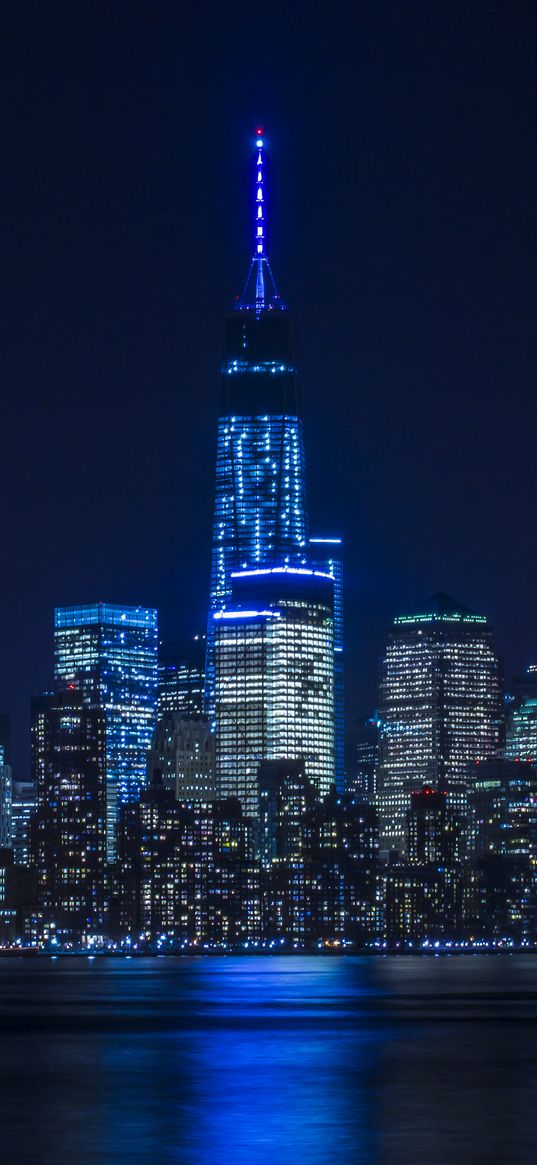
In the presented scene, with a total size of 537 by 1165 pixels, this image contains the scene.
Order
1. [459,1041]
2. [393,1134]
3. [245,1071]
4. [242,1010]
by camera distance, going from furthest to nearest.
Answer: [242,1010] → [459,1041] → [245,1071] → [393,1134]

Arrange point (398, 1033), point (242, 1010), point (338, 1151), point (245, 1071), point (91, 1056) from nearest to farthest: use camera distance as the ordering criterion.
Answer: point (338, 1151) → point (245, 1071) → point (91, 1056) → point (398, 1033) → point (242, 1010)

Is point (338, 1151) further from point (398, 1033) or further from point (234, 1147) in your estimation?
point (398, 1033)

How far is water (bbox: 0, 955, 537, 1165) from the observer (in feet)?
191

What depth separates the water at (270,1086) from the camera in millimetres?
58125

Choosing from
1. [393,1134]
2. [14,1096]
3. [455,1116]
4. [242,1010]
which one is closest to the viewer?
[393,1134]

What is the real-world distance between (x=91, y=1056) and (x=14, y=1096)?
21902mm

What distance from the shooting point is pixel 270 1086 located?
75812mm

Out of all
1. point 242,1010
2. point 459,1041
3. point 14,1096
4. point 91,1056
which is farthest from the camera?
point 242,1010

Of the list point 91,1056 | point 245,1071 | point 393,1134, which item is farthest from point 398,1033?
point 393,1134

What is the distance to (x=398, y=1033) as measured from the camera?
11250 centimetres

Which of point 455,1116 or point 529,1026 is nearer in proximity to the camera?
point 455,1116

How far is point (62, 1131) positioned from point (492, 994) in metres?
112

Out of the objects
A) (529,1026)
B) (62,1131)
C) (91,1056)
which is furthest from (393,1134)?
(529,1026)

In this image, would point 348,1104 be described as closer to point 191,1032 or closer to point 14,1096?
point 14,1096
